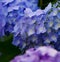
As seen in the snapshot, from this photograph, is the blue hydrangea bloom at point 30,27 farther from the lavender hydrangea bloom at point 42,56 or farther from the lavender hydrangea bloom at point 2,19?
the lavender hydrangea bloom at point 42,56

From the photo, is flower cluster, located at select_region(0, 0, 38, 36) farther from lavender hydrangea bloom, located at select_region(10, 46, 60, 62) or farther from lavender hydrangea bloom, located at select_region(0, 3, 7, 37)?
lavender hydrangea bloom, located at select_region(10, 46, 60, 62)

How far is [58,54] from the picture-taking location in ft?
3.09

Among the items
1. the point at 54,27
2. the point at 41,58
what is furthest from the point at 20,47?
the point at 41,58

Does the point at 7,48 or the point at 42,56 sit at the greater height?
the point at 42,56

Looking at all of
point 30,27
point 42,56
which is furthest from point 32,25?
point 42,56

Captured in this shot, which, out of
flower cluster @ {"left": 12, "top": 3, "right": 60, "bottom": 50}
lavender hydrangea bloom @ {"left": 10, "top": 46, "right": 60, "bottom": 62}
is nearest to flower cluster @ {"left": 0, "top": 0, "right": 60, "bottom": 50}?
flower cluster @ {"left": 12, "top": 3, "right": 60, "bottom": 50}

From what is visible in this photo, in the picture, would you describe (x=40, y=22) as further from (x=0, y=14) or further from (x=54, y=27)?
(x=0, y=14)

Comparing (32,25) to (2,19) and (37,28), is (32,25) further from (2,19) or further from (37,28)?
(2,19)

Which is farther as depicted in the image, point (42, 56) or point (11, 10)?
point (11, 10)

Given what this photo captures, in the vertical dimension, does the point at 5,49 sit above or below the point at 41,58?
below

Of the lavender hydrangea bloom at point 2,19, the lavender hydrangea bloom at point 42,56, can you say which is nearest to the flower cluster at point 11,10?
the lavender hydrangea bloom at point 2,19

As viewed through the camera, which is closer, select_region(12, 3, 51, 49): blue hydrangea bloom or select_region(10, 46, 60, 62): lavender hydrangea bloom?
select_region(10, 46, 60, 62): lavender hydrangea bloom

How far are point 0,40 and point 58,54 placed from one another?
1.50 feet

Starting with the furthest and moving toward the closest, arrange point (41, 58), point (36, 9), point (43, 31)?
point (36, 9) < point (43, 31) < point (41, 58)
